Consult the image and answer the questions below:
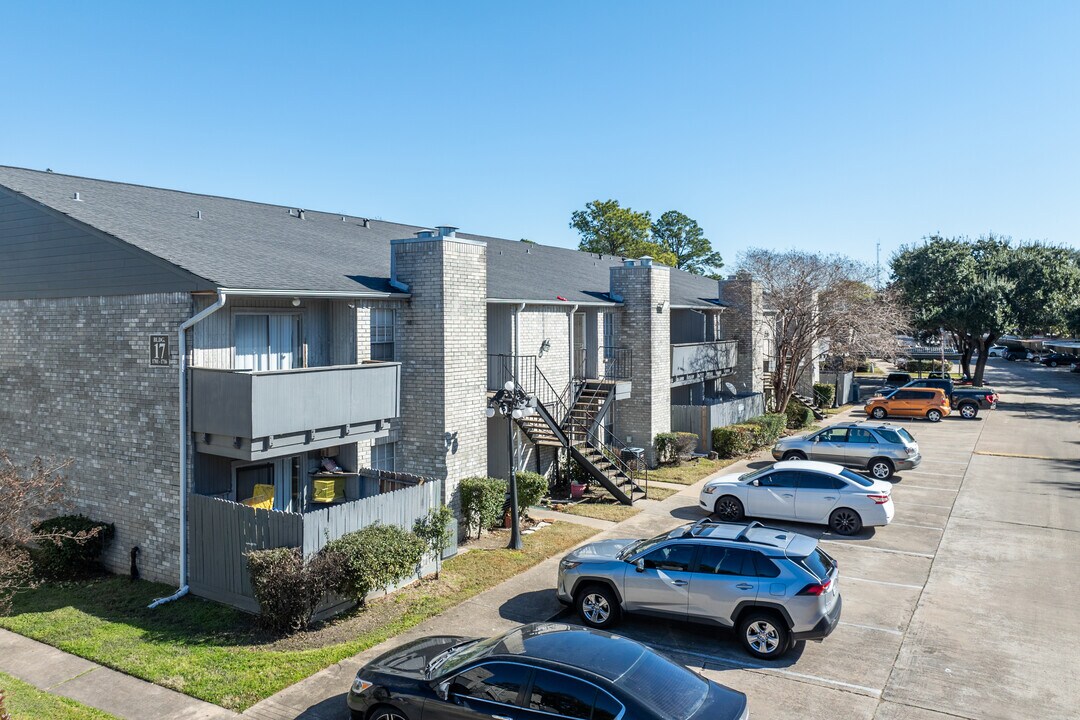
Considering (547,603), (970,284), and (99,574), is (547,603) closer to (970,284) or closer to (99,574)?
(99,574)

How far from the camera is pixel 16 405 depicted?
15.8 m

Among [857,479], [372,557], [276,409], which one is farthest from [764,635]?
[276,409]

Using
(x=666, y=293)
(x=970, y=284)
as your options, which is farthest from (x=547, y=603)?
(x=970, y=284)

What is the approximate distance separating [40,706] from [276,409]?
5.00m

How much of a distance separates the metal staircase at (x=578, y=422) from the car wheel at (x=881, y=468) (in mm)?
6793

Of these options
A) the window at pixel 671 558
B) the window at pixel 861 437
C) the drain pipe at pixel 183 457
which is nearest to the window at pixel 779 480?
the window at pixel 861 437

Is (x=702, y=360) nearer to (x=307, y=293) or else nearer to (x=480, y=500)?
(x=480, y=500)

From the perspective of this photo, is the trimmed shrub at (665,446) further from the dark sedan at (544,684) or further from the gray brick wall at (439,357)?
the dark sedan at (544,684)

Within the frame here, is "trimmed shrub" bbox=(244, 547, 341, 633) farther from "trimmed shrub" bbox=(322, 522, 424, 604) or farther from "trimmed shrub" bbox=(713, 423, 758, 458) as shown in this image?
"trimmed shrub" bbox=(713, 423, 758, 458)

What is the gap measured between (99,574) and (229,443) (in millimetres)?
4366

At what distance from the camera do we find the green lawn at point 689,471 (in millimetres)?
22656

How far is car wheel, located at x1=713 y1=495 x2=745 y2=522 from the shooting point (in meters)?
17.2

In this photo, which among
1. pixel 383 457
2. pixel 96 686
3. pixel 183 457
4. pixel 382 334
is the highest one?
pixel 382 334

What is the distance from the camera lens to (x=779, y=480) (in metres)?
16.9
